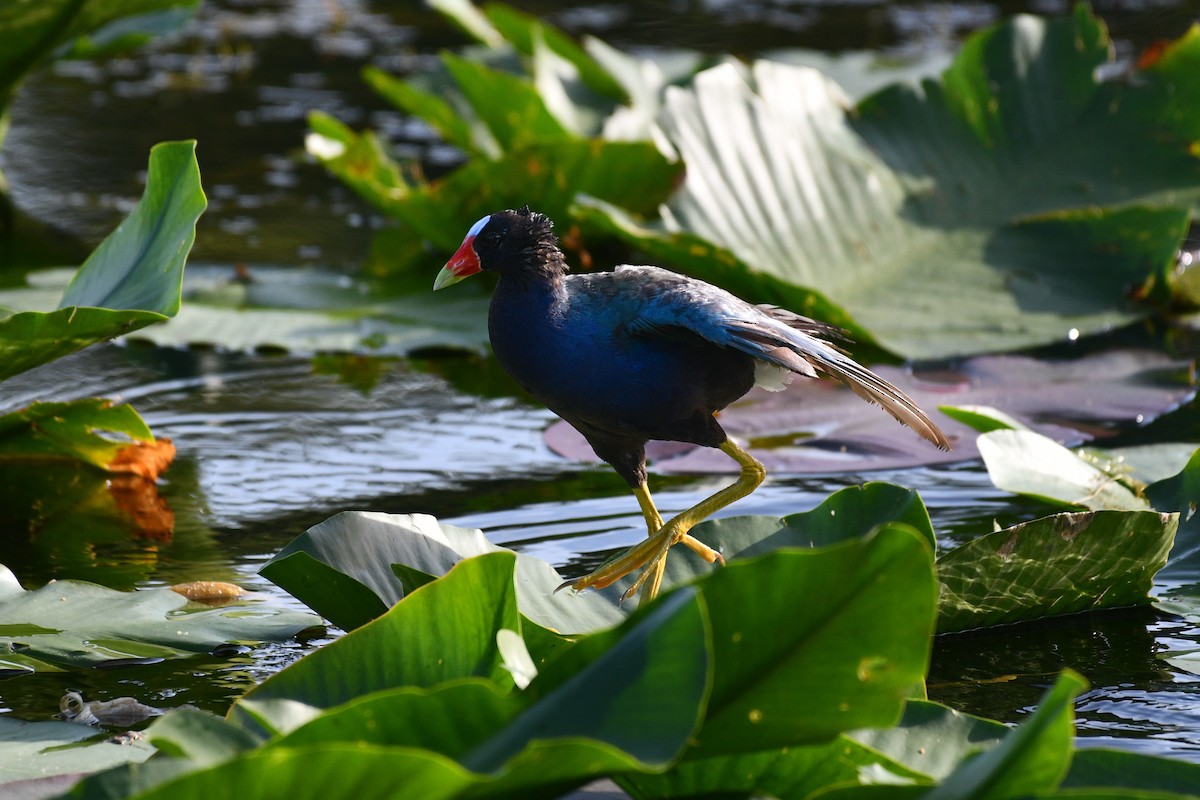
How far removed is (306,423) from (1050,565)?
5.85 ft

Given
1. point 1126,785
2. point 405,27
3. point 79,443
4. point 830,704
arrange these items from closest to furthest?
point 830,704
point 1126,785
point 79,443
point 405,27

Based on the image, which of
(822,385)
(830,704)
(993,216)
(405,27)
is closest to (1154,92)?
(993,216)

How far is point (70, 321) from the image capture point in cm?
217

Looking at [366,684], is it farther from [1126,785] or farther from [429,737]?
[1126,785]

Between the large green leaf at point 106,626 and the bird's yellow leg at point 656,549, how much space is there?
1.41 feet

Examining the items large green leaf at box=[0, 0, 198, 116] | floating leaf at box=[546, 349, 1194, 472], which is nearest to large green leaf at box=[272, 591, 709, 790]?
floating leaf at box=[546, 349, 1194, 472]

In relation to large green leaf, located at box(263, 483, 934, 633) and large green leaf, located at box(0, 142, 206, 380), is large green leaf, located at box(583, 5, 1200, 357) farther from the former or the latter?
large green leaf, located at box(263, 483, 934, 633)

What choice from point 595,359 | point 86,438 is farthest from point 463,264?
point 86,438

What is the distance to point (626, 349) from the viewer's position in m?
2.17

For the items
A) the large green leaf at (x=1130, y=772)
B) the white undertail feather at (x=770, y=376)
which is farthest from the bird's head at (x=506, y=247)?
the large green leaf at (x=1130, y=772)

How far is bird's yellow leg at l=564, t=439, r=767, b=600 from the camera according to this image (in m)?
2.14

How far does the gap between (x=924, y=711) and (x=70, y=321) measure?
1292 millimetres

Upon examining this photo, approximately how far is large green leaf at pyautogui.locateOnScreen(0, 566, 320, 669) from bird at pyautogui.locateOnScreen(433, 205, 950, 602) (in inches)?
17.9

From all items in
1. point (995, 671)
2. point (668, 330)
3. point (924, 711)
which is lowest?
point (995, 671)
